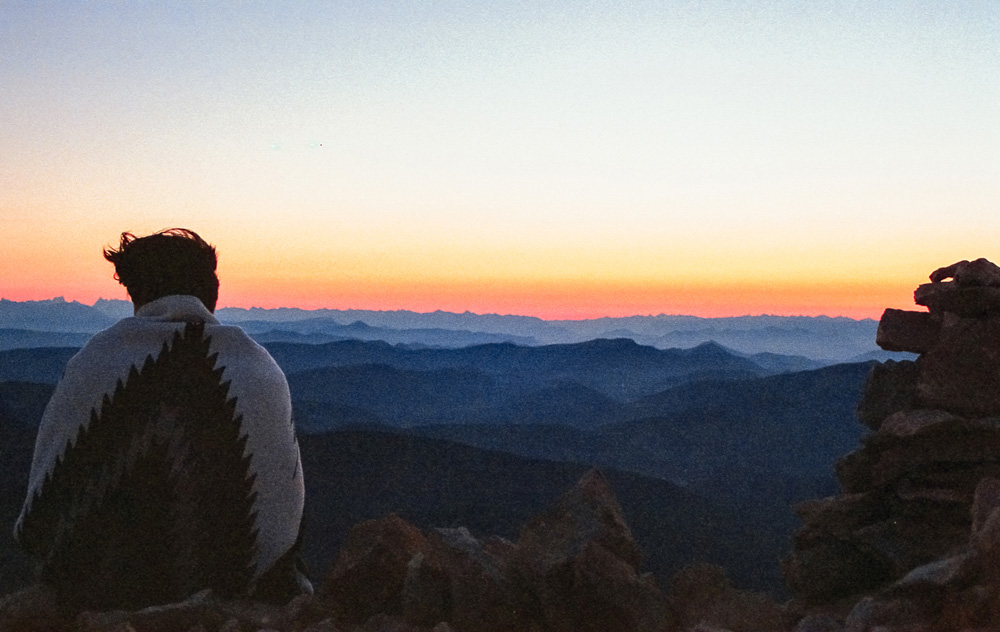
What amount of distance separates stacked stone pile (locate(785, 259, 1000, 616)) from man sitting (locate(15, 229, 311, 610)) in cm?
396

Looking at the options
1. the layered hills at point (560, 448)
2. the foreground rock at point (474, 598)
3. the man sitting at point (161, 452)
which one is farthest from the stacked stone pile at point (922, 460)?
the layered hills at point (560, 448)

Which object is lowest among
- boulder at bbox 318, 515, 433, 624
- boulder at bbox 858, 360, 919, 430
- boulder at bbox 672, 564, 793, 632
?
boulder at bbox 672, 564, 793, 632

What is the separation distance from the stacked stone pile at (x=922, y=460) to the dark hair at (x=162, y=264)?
4.64m

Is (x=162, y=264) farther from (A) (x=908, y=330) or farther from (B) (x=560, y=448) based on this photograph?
(B) (x=560, y=448)

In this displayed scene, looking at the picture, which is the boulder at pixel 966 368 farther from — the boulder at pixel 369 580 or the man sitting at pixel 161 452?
the man sitting at pixel 161 452

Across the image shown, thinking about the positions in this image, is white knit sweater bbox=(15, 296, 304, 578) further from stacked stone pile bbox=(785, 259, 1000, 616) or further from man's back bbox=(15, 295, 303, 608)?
stacked stone pile bbox=(785, 259, 1000, 616)

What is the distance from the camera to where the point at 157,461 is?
12.0ft

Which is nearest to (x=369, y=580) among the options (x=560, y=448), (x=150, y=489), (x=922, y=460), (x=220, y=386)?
(x=150, y=489)

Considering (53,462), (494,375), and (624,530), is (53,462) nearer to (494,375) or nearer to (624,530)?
(624,530)

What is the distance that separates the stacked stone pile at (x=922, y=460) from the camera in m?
4.99

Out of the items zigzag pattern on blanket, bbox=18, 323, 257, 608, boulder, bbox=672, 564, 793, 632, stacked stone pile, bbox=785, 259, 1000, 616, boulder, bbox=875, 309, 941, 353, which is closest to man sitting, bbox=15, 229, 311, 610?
zigzag pattern on blanket, bbox=18, 323, 257, 608

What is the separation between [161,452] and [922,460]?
199 inches

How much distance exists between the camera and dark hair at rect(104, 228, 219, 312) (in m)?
3.99

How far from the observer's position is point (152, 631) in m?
3.55
